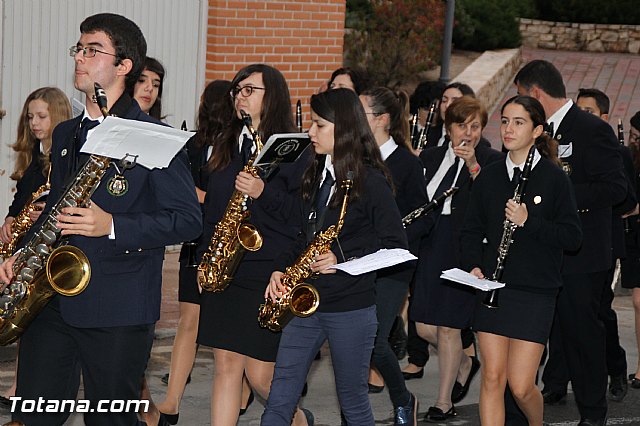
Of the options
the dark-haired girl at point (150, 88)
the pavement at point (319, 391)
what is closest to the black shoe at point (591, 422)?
the pavement at point (319, 391)

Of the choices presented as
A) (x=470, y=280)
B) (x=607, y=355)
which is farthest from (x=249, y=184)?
(x=607, y=355)

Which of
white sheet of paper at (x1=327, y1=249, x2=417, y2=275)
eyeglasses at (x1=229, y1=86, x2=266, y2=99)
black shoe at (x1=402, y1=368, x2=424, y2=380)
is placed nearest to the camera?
white sheet of paper at (x1=327, y1=249, x2=417, y2=275)

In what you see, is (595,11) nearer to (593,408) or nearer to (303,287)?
(593,408)

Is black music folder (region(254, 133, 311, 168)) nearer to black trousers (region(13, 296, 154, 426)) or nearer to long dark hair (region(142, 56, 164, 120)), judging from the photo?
black trousers (region(13, 296, 154, 426))

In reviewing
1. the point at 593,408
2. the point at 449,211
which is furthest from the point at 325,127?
the point at 593,408

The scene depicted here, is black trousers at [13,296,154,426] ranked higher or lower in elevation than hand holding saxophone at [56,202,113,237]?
lower

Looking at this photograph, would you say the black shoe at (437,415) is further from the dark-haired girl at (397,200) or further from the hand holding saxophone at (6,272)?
the hand holding saxophone at (6,272)

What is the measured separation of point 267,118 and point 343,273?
1.18 meters

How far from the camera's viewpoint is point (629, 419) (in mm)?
7879

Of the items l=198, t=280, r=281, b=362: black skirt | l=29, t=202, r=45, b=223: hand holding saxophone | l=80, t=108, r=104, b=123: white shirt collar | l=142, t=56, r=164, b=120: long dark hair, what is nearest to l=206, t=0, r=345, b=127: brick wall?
l=142, t=56, r=164, b=120: long dark hair

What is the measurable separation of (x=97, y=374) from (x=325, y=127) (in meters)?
1.80

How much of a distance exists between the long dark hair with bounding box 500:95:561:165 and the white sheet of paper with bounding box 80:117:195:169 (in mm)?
2466

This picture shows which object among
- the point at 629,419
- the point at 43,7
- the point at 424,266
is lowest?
the point at 629,419

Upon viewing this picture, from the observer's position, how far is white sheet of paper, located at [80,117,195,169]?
15.4ft
